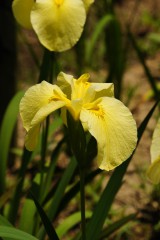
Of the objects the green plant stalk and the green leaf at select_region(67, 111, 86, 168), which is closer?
the green leaf at select_region(67, 111, 86, 168)

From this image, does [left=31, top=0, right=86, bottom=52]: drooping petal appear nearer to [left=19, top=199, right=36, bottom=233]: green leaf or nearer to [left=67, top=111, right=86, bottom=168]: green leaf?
[left=67, top=111, right=86, bottom=168]: green leaf

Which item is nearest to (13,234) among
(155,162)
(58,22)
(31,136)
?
(31,136)

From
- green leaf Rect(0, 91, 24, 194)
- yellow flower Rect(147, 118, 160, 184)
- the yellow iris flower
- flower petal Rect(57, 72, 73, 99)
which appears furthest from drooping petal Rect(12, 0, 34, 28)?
yellow flower Rect(147, 118, 160, 184)

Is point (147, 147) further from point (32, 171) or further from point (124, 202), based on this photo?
point (32, 171)

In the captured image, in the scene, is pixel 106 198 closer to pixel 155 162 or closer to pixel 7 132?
pixel 155 162

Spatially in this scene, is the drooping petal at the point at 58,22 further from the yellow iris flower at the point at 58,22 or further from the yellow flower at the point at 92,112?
the yellow flower at the point at 92,112

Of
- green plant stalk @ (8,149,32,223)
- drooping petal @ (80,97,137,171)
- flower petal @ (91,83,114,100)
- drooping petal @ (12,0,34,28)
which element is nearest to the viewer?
drooping petal @ (80,97,137,171)

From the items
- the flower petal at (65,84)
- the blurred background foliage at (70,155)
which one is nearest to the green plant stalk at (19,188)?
the blurred background foliage at (70,155)
